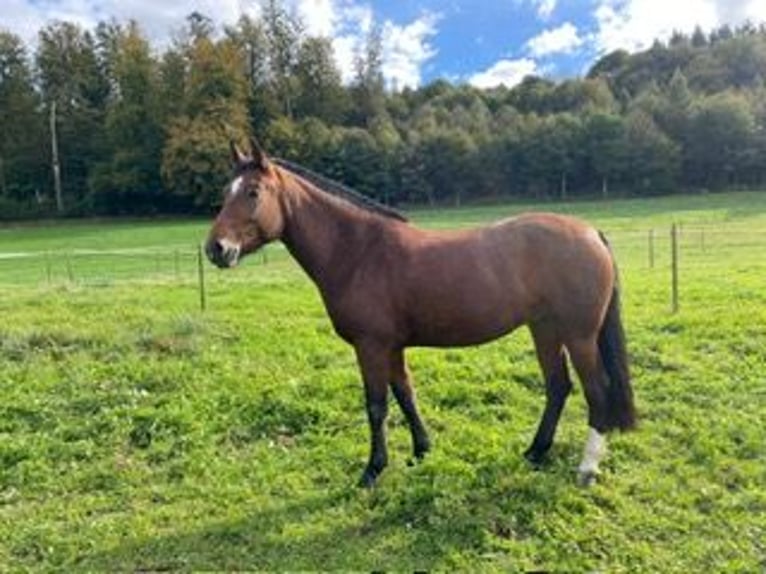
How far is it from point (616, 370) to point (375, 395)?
1.66 meters

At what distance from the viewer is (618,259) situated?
791 inches

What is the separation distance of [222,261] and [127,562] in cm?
173

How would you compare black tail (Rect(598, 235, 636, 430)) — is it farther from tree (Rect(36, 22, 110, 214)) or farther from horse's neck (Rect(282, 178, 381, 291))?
tree (Rect(36, 22, 110, 214))

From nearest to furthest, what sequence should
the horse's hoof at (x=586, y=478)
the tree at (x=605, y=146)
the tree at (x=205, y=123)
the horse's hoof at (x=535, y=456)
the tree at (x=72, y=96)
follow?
the horse's hoof at (x=586, y=478) < the horse's hoof at (x=535, y=456) < the tree at (x=205, y=123) < the tree at (x=72, y=96) < the tree at (x=605, y=146)

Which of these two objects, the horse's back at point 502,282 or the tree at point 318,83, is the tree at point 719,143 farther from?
the horse's back at point 502,282

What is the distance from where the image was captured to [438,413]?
19.2 feet

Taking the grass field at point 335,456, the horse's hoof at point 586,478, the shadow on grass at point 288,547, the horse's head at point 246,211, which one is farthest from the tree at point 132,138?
the horse's hoof at point 586,478

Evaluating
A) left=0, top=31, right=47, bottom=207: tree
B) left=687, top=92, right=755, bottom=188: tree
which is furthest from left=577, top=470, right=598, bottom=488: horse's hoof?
left=687, top=92, right=755, bottom=188: tree

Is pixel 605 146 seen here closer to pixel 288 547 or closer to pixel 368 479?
pixel 368 479

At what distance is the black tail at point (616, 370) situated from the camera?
4910 mm

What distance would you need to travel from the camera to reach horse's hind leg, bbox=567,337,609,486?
470 centimetres

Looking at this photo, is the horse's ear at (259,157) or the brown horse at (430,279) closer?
the horse's ear at (259,157)

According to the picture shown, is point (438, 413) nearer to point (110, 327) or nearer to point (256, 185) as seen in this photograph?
point (256, 185)

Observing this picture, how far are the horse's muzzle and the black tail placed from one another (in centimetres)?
246
